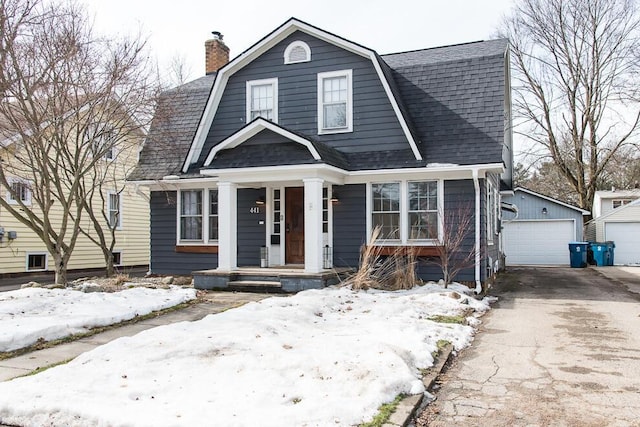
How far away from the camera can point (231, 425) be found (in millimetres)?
3682

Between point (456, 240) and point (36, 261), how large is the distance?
14.4 m

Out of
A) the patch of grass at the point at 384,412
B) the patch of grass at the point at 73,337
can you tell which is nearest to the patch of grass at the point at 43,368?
the patch of grass at the point at 73,337

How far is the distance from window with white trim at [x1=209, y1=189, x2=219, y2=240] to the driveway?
23.9ft

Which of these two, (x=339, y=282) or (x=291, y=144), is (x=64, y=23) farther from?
(x=339, y=282)

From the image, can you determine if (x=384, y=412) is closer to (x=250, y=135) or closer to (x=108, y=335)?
(x=108, y=335)

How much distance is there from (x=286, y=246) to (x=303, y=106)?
3489mm

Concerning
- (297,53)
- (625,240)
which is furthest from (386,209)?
(625,240)

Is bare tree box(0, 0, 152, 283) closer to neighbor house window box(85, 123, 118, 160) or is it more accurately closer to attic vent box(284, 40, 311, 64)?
neighbor house window box(85, 123, 118, 160)

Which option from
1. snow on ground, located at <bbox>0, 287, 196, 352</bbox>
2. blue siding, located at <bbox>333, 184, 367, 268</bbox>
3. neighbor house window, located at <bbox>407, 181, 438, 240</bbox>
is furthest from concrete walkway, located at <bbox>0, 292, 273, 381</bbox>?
neighbor house window, located at <bbox>407, 181, 438, 240</bbox>

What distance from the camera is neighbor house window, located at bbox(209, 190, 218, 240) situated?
13.7 metres

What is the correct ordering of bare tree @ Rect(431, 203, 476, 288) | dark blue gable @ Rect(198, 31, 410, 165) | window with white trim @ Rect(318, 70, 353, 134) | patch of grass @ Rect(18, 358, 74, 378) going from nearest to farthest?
patch of grass @ Rect(18, 358, 74, 378) < bare tree @ Rect(431, 203, 476, 288) < dark blue gable @ Rect(198, 31, 410, 165) < window with white trim @ Rect(318, 70, 353, 134)

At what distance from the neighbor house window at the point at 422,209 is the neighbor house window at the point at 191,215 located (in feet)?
18.1

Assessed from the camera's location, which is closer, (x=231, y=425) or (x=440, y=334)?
(x=231, y=425)

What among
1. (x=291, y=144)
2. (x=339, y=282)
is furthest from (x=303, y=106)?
(x=339, y=282)
